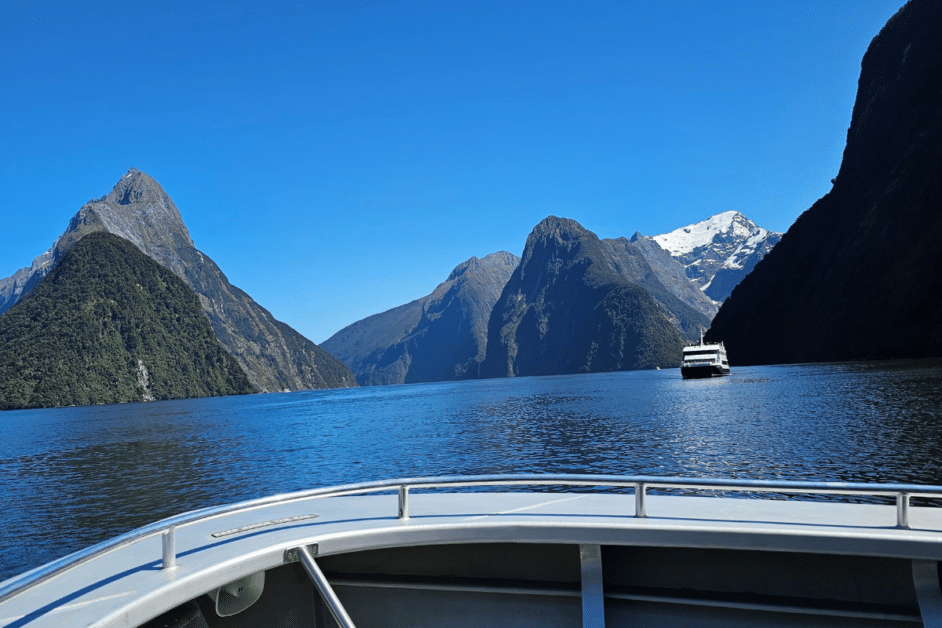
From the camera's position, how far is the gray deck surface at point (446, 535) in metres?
4.27

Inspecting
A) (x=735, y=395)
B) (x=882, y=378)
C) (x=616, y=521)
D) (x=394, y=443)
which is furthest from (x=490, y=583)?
(x=882, y=378)

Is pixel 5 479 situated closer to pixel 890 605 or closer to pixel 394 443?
pixel 394 443

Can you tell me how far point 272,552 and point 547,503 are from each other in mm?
2544

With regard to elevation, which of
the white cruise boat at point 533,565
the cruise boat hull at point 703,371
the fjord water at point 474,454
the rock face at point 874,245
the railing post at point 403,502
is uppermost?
the rock face at point 874,245

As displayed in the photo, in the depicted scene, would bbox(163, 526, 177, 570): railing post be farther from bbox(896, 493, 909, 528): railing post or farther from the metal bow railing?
bbox(896, 493, 909, 528): railing post

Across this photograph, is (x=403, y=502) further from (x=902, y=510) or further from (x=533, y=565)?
(x=902, y=510)


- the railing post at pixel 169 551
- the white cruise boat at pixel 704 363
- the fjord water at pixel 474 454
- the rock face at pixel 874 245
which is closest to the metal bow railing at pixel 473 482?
the railing post at pixel 169 551

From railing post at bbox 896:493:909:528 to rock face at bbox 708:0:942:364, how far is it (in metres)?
118

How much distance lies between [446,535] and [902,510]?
3444 mm

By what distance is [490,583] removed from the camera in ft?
18.6

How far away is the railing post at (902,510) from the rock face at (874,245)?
118m

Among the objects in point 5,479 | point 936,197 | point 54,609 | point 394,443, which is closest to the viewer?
point 54,609

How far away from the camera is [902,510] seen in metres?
4.78

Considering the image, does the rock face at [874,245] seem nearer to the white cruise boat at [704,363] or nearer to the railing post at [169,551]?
the white cruise boat at [704,363]
